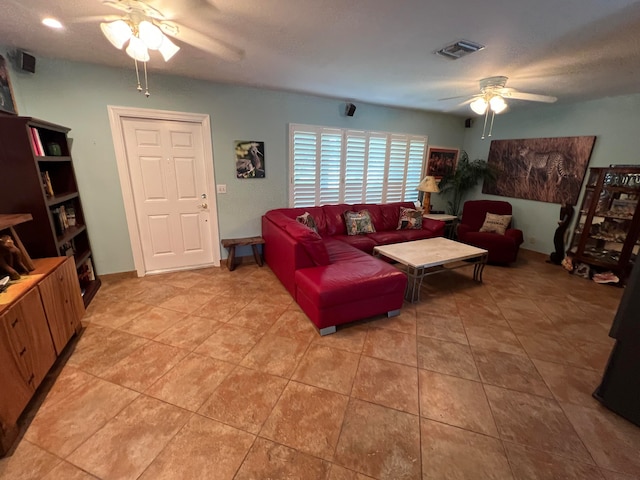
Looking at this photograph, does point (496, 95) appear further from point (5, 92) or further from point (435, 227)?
point (5, 92)

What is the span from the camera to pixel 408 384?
1.86 metres

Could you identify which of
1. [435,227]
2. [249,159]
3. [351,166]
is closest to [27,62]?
[249,159]

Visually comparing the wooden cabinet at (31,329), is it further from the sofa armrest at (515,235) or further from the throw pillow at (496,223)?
the throw pillow at (496,223)

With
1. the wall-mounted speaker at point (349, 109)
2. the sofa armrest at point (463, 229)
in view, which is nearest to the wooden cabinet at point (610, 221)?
the sofa armrest at point (463, 229)

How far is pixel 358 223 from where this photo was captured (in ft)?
13.4

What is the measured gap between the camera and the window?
4.02 metres

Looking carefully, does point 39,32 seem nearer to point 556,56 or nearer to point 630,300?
point 556,56

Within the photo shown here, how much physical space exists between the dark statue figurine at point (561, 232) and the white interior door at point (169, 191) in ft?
17.3

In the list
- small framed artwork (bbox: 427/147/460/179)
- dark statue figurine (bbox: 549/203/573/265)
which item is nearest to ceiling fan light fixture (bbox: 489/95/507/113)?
small framed artwork (bbox: 427/147/460/179)

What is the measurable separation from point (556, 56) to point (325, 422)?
3.46 m

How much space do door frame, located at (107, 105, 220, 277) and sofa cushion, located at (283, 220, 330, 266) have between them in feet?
5.03

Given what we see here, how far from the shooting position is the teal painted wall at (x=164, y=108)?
2707 millimetres

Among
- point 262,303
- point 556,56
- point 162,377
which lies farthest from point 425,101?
point 162,377

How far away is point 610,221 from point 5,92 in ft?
22.8
